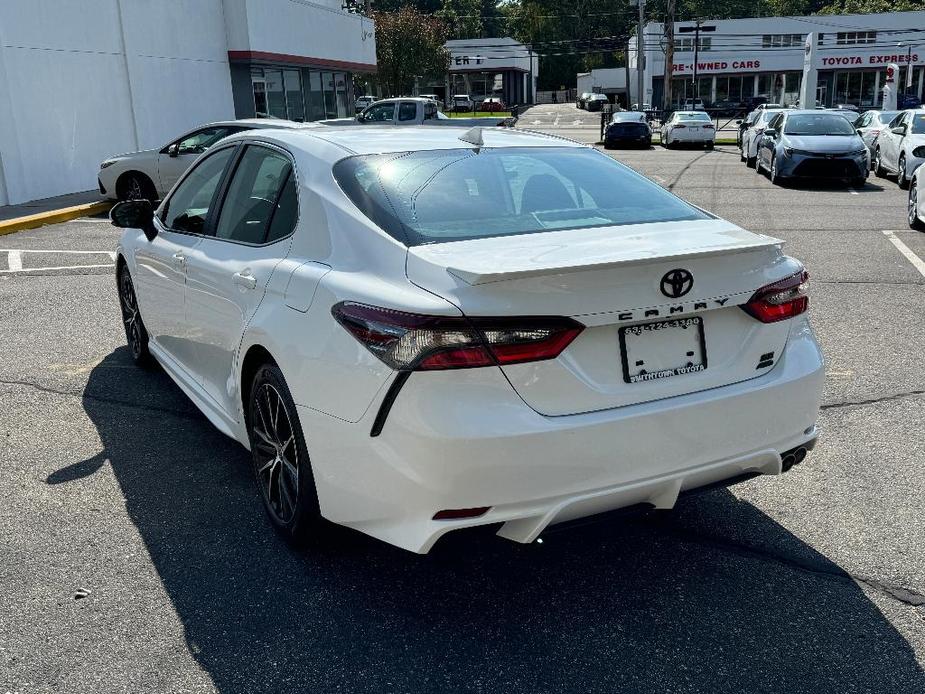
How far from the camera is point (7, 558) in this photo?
3.83 meters

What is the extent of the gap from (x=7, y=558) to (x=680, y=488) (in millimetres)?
2688

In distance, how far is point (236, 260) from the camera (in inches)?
161

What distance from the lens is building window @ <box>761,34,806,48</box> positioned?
74875 millimetres

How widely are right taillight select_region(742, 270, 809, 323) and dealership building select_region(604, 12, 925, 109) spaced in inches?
2865

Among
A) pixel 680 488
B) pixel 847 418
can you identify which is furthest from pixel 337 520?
pixel 847 418

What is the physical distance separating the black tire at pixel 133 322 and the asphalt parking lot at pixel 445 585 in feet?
2.41

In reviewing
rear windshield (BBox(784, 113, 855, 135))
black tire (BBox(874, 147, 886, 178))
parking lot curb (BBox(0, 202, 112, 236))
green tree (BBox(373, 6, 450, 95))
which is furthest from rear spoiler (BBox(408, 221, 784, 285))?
green tree (BBox(373, 6, 450, 95))

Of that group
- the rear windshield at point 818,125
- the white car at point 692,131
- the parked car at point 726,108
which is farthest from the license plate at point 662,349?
the parked car at point 726,108

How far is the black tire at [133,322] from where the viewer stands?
621 cm

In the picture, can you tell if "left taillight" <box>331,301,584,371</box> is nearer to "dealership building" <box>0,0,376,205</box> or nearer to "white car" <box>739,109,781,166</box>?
"dealership building" <box>0,0,376,205</box>

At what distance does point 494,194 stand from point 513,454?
1.30 metres

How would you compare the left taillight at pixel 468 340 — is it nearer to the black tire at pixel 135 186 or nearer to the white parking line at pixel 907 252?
the white parking line at pixel 907 252

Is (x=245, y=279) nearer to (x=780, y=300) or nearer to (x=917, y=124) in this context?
(x=780, y=300)

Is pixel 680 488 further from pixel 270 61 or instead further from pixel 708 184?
pixel 270 61
